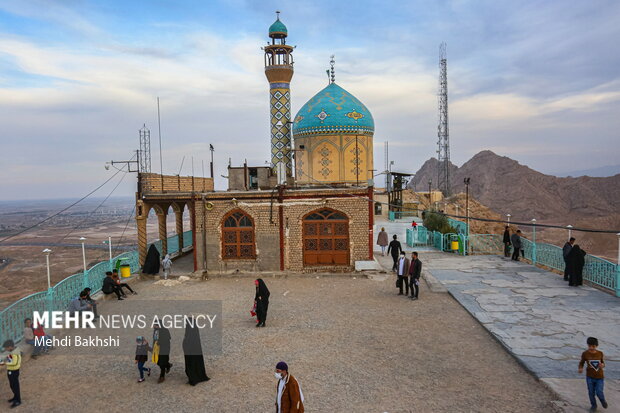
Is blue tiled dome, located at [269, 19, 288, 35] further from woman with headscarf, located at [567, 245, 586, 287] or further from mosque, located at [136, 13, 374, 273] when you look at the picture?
woman with headscarf, located at [567, 245, 586, 287]

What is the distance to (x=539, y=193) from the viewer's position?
245ft

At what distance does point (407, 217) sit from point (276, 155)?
1361cm

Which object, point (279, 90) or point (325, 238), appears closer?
point (325, 238)

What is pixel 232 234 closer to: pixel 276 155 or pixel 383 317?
pixel 383 317

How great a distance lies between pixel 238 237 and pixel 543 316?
10.6 meters

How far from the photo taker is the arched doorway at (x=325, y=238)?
1716 centimetres

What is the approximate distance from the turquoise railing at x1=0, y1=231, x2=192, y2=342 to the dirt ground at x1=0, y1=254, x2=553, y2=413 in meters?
1.06

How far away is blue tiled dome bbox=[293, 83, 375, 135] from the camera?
2700 centimetres

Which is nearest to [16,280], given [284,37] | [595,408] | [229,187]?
[229,187]

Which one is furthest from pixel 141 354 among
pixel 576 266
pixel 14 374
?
pixel 576 266

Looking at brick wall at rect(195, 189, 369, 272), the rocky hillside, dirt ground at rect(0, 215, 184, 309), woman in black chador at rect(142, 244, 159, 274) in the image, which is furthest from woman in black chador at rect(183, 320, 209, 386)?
the rocky hillside

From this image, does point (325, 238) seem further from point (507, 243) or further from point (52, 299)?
point (52, 299)

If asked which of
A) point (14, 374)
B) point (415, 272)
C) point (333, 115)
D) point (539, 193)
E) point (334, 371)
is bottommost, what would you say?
point (334, 371)

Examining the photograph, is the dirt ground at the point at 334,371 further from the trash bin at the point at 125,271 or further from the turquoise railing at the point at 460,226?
the turquoise railing at the point at 460,226
